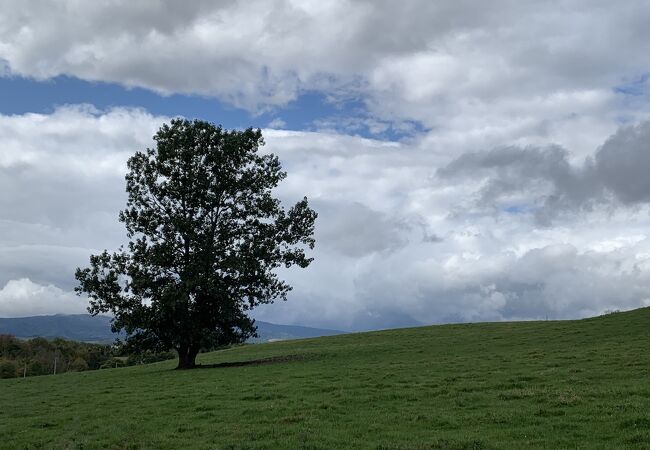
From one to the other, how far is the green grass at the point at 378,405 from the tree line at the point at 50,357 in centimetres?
8684

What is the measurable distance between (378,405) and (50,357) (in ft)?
471

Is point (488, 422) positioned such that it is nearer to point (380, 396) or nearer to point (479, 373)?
point (380, 396)

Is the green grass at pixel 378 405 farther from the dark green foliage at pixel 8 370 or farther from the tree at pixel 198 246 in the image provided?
the dark green foliage at pixel 8 370

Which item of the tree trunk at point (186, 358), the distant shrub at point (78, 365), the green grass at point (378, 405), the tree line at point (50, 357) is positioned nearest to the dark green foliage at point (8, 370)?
the tree line at point (50, 357)

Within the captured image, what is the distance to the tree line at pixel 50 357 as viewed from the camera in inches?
4640

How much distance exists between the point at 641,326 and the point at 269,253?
1178 inches

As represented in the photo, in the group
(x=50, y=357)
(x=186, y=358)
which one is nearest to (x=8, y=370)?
(x=50, y=357)

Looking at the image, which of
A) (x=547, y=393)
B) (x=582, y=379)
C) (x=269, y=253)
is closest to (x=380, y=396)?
(x=547, y=393)

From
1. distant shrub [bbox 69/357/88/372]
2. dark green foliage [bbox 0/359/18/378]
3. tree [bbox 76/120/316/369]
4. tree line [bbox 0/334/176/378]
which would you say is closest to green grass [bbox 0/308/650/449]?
tree [bbox 76/120/316/369]

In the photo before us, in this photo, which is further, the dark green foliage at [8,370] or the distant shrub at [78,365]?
the distant shrub at [78,365]

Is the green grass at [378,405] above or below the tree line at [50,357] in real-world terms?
above

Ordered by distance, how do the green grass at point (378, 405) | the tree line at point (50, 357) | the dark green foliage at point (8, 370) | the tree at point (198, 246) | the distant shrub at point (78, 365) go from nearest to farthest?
1. the green grass at point (378, 405)
2. the tree at point (198, 246)
3. the dark green foliage at point (8, 370)
4. the tree line at point (50, 357)
5. the distant shrub at point (78, 365)

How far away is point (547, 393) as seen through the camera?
20797 millimetres

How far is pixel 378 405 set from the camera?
2172cm
